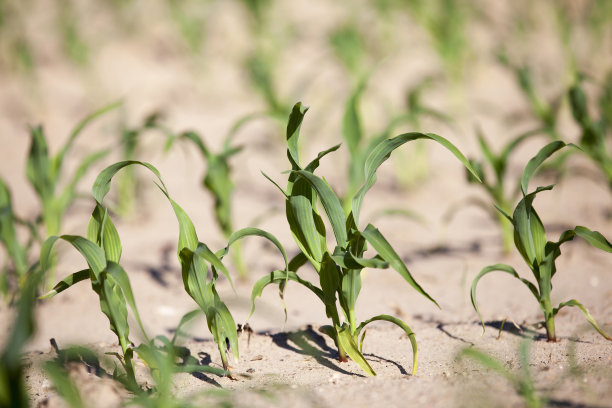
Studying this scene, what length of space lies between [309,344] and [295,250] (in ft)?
3.58

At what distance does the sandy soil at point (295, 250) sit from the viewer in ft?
4.15

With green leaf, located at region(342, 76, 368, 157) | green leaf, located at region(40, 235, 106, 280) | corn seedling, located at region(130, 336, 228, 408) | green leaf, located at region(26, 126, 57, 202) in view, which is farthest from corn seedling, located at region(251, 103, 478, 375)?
green leaf, located at region(26, 126, 57, 202)

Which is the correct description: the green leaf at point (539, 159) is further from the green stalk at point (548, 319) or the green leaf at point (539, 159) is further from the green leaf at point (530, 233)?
the green stalk at point (548, 319)

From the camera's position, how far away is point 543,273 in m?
1.38

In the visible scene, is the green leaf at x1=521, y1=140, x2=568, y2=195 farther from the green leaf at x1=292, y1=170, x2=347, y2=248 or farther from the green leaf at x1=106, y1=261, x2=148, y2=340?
the green leaf at x1=106, y1=261, x2=148, y2=340

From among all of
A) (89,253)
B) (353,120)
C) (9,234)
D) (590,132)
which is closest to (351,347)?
(89,253)

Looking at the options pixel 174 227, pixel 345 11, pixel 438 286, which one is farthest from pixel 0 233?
pixel 345 11

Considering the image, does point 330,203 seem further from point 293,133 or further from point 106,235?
point 106,235

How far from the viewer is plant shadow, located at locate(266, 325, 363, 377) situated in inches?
57.7

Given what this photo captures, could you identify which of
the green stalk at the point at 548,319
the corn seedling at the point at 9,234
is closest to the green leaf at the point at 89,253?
the corn seedling at the point at 9,234

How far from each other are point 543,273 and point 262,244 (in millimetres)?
1543

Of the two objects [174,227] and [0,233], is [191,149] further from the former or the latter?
[0,233]

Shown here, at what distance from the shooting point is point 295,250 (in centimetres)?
263

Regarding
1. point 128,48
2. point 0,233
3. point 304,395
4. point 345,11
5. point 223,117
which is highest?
point 345,11
